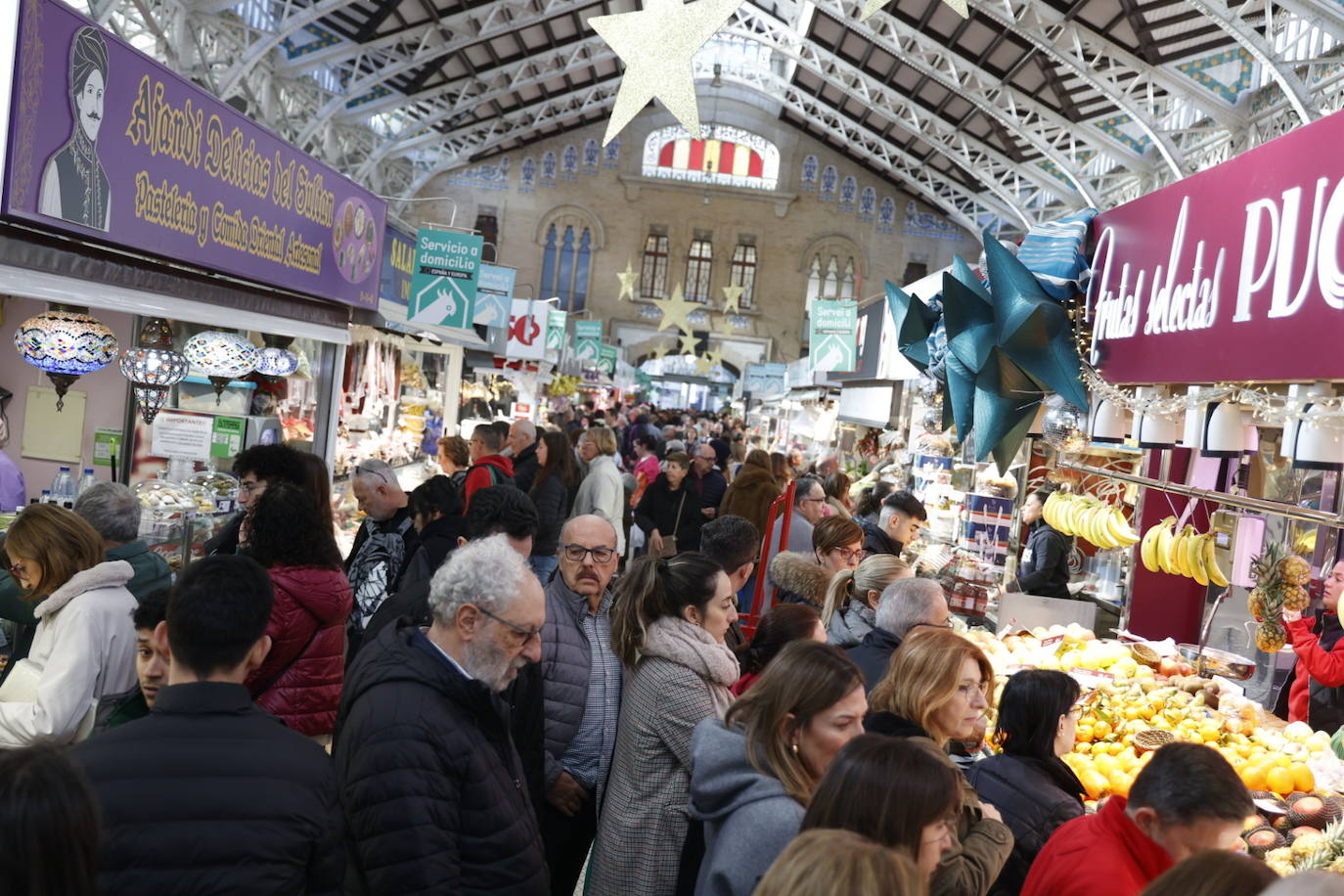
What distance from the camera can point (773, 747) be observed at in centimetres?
208

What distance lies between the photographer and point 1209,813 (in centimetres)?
200

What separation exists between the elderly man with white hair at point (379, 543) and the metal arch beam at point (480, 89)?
18.6 m

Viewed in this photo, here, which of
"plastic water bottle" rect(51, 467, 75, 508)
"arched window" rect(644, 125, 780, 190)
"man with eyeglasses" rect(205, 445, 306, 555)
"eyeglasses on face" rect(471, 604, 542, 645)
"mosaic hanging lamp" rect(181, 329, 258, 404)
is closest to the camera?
"eyeglasses on face" rect(471, 604, 542, 645)

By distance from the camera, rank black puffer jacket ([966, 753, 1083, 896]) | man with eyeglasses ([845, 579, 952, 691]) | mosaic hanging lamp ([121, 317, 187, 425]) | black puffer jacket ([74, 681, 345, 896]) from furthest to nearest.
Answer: mosaic hanging lamp ([121, 317, 187, 425]), man with eyeglasses ([845, 579, 952, 691]), black puffer jacket ([966, 753, 1083, 896]), black puffer jacket ([74, 681, 345, 896])

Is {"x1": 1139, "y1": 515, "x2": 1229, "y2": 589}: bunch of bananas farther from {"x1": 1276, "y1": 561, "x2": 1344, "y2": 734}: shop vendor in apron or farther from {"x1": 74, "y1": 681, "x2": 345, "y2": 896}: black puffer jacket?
{"x1": 74, "y1": 681, "x2": 345, "y2": 896}: black puffer jacket

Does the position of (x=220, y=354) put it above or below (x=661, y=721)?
above

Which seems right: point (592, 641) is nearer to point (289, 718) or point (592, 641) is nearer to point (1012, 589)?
point (289, 718)

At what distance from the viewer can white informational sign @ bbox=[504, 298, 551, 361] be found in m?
14.6

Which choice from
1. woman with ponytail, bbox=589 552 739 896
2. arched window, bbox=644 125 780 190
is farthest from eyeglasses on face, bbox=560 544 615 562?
arched window, bbox=644 125 780 190

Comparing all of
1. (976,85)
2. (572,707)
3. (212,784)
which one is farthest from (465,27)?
(212,784)

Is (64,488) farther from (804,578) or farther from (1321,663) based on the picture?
(1321,663)

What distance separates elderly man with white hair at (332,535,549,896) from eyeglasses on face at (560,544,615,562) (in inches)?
31.8

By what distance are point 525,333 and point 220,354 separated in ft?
30.3

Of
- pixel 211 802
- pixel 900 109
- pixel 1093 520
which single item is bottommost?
pixel 211 802
